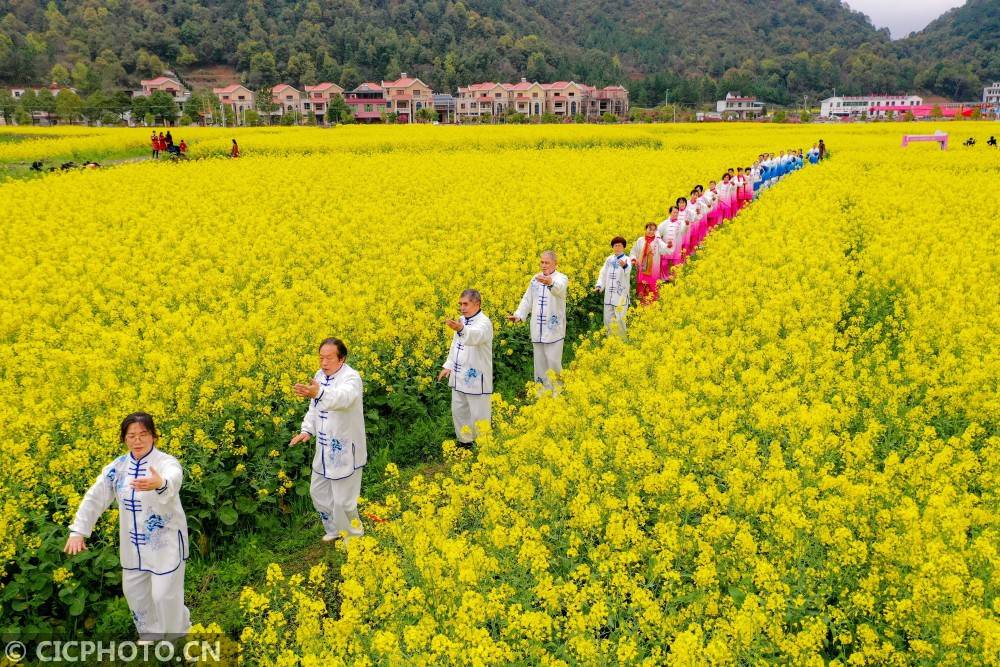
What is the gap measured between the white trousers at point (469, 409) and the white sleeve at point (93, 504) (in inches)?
155

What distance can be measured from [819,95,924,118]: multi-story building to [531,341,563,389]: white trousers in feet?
459

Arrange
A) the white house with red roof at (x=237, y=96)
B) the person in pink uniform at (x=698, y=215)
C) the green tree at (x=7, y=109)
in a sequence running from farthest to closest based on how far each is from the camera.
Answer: the white house with red roof at (x=237, y=96) → the green tree at (x=7, y=109) → the person in pink uniform at (x=698, y=215)

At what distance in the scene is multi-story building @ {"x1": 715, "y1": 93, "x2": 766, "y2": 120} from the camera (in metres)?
129

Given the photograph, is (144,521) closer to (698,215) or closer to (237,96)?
(698,215)

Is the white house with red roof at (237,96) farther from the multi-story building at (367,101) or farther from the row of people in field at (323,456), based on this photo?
the row of people in field at (323,456)

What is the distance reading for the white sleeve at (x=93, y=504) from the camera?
5.01 m

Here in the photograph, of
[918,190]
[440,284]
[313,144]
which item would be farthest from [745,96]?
[440,284]

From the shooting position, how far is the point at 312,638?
4363mm

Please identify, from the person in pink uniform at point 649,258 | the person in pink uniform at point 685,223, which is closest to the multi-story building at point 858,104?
the person in pink uniform at point 685,223

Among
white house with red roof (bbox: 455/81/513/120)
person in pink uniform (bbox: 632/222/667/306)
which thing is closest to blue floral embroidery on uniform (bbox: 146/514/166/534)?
person in pink uniform (bbox: 632/222/667/306)

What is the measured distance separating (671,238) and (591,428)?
24.9ft

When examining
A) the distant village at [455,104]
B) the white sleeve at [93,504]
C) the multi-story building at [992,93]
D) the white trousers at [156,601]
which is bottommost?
the white trousers at [156,601]

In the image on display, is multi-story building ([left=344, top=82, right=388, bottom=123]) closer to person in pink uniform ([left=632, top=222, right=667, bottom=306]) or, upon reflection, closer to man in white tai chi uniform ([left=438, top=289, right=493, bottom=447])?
person in pink uniform ([left=632, top=222, right=667, bottom=306])

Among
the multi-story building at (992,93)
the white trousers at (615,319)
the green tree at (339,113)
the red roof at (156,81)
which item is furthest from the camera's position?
the multi-story building at (992,93)
